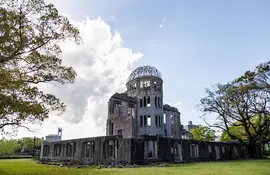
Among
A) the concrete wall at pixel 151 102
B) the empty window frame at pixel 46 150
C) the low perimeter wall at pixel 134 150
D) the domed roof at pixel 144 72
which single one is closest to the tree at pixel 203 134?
the concrete wall at pixel 151 102

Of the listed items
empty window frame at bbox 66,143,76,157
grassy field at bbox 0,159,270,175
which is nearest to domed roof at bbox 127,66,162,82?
empty window frame at bbox 66,143,76,157

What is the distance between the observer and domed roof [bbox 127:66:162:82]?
1487 inches

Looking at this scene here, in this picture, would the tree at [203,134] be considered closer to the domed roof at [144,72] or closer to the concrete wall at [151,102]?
the concrete wall at [151,102]

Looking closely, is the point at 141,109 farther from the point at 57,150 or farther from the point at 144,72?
the point at 57,150

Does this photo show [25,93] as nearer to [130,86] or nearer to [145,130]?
[145,130]

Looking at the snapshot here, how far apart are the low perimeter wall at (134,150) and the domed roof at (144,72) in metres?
15.9

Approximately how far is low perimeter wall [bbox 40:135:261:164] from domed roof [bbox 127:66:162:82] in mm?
15898

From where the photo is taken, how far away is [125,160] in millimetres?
17062

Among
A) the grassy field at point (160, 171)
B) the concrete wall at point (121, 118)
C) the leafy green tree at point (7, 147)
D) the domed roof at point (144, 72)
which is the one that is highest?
the domed roof at point (144, 72)

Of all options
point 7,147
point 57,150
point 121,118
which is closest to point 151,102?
point 121,118

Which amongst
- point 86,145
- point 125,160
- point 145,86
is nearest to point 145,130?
point 145,86

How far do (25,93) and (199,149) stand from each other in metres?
20.6

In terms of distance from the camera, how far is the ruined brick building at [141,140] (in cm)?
1845

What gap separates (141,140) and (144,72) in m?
21.5
